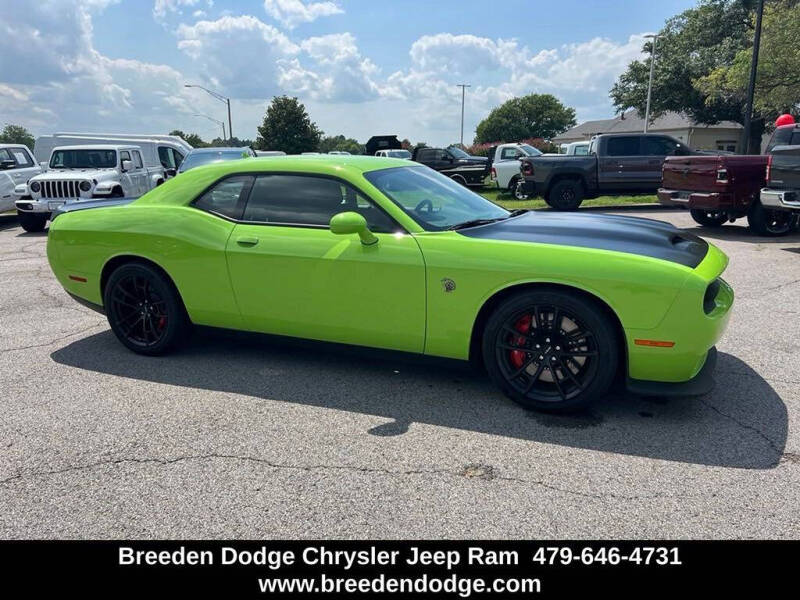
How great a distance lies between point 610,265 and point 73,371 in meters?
3.77

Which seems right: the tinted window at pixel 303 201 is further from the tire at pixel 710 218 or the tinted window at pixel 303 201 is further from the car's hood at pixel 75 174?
the car's hood at pixel 75 174

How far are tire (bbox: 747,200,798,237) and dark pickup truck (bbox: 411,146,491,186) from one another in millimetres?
13074

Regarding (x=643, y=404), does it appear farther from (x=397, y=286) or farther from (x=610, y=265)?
(x=397, y=286)

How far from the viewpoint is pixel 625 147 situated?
1493cm

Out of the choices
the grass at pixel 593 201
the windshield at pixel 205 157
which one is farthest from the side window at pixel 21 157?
the grass at pixel 593 201

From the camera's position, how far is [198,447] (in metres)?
3.15

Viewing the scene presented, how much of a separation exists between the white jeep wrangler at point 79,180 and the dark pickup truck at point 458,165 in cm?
1144

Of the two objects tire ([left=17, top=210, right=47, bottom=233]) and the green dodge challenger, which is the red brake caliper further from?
tire ([left=17, top=210, right=47, bottom=233])

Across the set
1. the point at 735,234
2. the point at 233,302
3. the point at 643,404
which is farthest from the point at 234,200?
the point at 735,234

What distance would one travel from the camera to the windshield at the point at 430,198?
3789 mm

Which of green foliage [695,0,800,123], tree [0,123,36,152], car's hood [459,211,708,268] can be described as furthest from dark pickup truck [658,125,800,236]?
tree [0,123,36,152]
